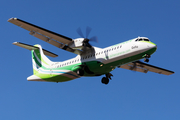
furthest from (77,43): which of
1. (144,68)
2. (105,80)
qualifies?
(144,68)

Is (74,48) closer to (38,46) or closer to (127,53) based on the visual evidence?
(127,53)

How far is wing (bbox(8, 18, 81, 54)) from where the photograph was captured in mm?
17812

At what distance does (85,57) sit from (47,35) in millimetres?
3067

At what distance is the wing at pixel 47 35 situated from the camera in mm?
17812

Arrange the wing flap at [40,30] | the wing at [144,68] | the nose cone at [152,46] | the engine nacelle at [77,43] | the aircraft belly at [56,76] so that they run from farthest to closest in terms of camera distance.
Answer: the wing at [144,68], the aircraft belly at [56,76], the engine nacelle at [77,43], the wing flap at [40,30], the nose cone at [152,46]

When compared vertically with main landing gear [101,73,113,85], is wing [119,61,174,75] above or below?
above

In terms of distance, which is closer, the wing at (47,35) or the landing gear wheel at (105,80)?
the wing at (47,35)

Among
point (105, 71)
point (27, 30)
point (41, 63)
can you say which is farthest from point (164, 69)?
point (27, 30)

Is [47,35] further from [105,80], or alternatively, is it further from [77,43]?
[105,80]

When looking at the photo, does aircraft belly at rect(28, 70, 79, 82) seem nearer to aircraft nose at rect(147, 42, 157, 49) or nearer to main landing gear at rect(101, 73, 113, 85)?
main landing gear at rect(101, 73, 113, 85)

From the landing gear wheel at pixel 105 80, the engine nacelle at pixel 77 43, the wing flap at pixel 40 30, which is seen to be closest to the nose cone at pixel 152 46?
the engine nacelle at pixel 77 43

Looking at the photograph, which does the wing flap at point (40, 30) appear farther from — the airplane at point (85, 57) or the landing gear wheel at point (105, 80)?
the landing gear wheel at point (105, 80)

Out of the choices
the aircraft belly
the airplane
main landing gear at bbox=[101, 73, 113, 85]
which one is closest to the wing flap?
the airplane

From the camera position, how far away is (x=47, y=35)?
19062 millimetres
